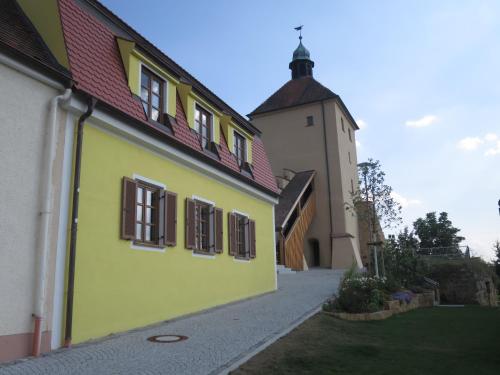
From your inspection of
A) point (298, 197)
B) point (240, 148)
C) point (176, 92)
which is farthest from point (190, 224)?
point (298, 197)

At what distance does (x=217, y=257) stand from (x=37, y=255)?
262 inches

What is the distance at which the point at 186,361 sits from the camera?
299 inches

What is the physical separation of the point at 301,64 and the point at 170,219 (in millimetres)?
32851

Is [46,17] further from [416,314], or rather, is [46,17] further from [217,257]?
[416,314]

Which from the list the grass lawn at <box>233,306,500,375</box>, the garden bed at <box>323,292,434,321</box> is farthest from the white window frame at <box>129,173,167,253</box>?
the garden bed at <box>323,292,434,321</box>

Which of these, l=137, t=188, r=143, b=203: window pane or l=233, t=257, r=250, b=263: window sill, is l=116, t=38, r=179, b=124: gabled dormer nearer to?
l=137, t=188, r=143, b=203: window pane

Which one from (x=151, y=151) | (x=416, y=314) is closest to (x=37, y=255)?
(x=151, y=151)

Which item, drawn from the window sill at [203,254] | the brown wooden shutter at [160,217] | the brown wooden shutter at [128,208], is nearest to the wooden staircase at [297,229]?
the window sill at [203,254]

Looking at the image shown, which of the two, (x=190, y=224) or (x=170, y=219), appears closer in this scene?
(x=170, y=219)

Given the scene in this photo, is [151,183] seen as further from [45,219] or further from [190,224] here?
[45,219]

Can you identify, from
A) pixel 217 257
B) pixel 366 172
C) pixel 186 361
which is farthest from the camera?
pixel 366 172

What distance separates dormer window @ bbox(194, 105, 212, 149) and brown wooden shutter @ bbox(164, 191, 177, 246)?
2.60m

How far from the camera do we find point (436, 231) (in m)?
57.5

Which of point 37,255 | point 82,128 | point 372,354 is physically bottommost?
point 372,354
